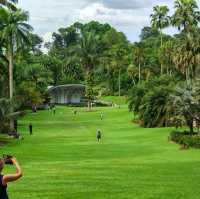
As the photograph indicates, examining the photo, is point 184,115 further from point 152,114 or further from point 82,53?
point 82,53

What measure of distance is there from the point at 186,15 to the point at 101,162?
50.1m

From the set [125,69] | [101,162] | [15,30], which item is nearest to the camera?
[101,162]

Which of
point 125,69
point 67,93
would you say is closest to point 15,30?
point 67,93

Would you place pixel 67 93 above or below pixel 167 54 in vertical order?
below

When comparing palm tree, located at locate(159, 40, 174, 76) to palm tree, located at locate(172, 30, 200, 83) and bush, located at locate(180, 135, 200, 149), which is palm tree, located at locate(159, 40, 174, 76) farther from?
bush, located at locate(180, 135, 200, 149)

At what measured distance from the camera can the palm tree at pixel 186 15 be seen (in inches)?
3263

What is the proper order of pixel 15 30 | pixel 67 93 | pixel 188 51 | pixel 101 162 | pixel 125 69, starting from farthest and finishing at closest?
pixel 125 69 < pixel 67 93 < pixel 188 51 < pixel 15 30 < pixel 101 162

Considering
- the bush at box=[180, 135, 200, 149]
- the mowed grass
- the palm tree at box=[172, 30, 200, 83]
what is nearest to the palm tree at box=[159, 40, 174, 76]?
the mowed grass

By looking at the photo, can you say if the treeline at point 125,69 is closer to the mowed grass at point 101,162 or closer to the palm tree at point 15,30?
the palm tree at point 15,30

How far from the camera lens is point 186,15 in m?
83.2

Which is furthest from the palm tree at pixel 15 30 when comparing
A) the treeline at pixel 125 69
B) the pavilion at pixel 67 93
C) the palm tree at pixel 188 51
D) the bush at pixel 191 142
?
the pavilion at pixel 67 93

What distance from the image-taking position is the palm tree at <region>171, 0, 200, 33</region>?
8288cm

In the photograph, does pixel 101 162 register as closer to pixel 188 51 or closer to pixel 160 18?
pixel 188 51

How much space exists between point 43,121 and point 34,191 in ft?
248
